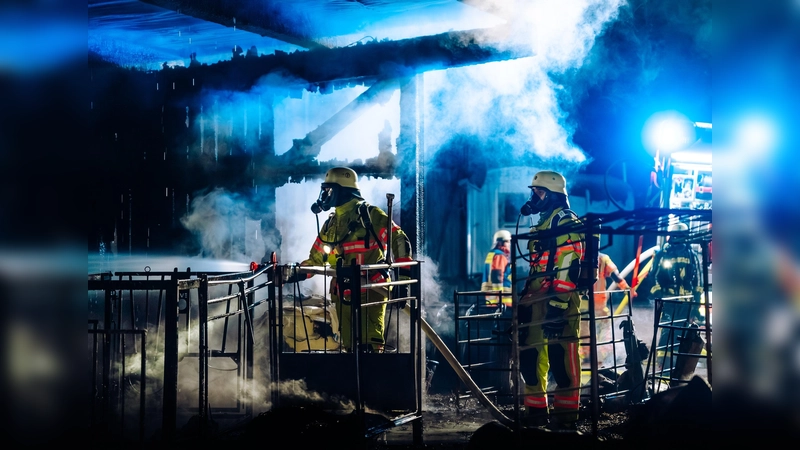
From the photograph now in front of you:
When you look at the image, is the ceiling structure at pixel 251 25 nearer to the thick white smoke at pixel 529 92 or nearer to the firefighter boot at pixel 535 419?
the thick white smoke at pixel 529 92

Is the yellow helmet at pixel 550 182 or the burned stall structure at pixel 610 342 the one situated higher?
the yellow helmet at pixel 550 182

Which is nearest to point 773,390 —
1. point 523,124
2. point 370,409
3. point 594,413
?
point 594,413

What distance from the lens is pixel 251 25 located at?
9.51 meters

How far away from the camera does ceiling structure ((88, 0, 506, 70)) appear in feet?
31.3

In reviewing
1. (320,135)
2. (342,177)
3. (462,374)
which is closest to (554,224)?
(462,374)

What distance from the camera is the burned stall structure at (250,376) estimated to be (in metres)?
5.21

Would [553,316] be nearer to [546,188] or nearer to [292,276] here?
[546,188]

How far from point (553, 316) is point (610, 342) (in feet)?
3.55

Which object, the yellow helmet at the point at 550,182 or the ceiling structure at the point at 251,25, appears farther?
the ceiling structure at the point at 251,25

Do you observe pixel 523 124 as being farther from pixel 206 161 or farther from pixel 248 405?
pixel 248 405

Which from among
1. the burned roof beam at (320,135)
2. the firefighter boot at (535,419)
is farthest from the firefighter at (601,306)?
the burned roof beam at (320,135)

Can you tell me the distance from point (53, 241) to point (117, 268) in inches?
432

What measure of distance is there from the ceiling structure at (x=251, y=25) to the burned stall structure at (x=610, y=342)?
4111 mm

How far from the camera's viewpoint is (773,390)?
2.46 meters
